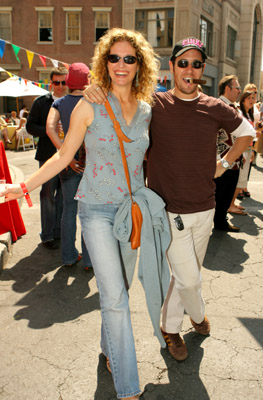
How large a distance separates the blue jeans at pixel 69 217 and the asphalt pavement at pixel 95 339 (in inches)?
6.2

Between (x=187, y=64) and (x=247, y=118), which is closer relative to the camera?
(x=187, y=64)

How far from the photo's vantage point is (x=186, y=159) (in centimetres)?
269

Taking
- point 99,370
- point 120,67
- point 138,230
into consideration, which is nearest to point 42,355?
point 99,370

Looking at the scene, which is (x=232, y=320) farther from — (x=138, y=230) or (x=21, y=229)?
(x=21, y=229)

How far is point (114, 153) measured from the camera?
240 cm

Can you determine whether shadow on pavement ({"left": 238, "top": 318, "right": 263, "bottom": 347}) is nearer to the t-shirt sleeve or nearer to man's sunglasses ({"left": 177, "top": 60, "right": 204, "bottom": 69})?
the t-shirt sleeve

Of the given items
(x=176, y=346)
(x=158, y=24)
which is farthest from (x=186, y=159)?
(x=158, y=24)

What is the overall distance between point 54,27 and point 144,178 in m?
26.8

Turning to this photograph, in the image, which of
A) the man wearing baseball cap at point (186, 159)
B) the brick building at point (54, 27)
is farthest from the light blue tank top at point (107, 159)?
the brick building at point (54, 27)

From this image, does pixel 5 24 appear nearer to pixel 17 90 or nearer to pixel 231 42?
pixel 17 90

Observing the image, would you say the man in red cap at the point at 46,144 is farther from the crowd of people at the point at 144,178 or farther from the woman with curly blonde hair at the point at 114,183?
the woman with curly blonde hair at the point at 114,183

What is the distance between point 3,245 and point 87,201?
2.52m

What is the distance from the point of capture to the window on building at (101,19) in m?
25.9

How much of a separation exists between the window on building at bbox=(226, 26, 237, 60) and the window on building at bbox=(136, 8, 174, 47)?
9.14 metres
